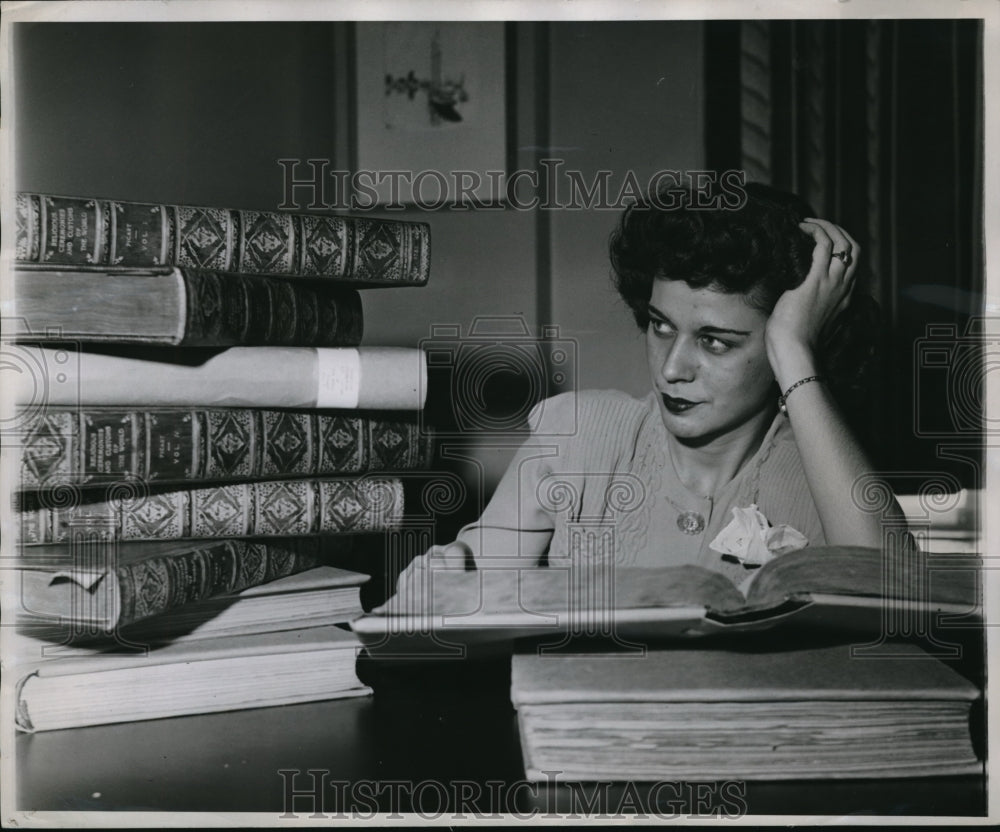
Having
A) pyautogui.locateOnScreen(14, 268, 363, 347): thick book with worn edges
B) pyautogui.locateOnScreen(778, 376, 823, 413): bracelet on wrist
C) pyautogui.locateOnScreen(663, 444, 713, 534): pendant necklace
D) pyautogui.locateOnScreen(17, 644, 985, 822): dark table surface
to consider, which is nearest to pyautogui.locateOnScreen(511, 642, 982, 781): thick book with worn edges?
pyautogui.locateOnScreen(17, 644, 985, 822): dark table surface

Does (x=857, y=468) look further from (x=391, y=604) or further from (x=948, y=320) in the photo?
(x=391, y=604)

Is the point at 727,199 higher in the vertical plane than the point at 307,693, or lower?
higher

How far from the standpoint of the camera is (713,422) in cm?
96

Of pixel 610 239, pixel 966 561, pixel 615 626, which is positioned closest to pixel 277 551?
pixel 615 626

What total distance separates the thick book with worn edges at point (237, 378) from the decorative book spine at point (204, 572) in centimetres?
14

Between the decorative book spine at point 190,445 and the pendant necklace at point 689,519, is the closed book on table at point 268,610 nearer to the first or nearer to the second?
the decorative book spine at point 190,445

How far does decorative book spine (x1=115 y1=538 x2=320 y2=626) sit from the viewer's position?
0.87 metres

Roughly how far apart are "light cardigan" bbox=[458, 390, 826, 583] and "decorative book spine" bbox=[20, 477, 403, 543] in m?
0.09

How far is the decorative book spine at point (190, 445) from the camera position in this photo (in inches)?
→ 34.6

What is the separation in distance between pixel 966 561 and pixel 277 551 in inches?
25.5

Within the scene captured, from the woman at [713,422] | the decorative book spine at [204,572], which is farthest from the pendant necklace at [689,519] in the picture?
the decorative book spine at [204,572]

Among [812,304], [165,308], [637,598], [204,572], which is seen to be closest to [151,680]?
[204,572]

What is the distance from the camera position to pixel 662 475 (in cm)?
97

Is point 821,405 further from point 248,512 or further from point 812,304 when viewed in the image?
point 248,512
